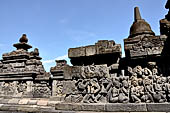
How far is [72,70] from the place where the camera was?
4414 mm

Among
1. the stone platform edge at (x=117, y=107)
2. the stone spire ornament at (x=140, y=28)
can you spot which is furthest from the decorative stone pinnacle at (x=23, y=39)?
the stone platform edge at (x=117, y=107)

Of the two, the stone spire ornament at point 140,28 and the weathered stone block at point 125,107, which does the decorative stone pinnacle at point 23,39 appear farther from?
the weathered stone block at point 125,107

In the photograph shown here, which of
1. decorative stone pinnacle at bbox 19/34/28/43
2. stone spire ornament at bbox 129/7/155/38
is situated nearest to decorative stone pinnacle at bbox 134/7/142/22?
stone spire ornament at bbox 129/7/155/38

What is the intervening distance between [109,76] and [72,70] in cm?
114

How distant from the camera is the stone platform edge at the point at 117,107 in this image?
3.20 meters

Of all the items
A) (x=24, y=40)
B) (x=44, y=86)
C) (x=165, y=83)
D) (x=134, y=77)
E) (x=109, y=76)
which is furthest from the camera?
(x=24, y=40)

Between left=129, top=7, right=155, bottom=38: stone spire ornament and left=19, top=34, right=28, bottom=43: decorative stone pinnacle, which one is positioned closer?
left=129, top=7, right=155, bottom=38: stone spire ornament

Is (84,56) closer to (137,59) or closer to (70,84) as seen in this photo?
(70,84)

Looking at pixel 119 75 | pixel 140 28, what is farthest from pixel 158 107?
pixel 140 28

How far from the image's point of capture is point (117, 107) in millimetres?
3473

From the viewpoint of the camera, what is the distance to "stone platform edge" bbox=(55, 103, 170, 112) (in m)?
3.20

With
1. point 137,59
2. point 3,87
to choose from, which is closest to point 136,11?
point 137,59

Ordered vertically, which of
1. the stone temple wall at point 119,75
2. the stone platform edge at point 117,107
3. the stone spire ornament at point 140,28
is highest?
the stone spire ornament at point 140,28

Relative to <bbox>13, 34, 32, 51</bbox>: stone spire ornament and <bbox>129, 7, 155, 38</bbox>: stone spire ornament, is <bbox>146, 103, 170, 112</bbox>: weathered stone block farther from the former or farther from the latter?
<bbox>13, 34, 32, 51</bbox>: stone spire ornament
